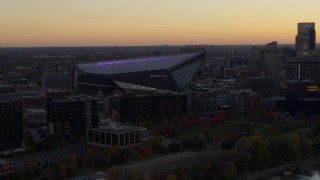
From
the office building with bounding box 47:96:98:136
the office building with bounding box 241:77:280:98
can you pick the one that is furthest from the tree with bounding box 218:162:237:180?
the office building with bounding box 241:77:280:98

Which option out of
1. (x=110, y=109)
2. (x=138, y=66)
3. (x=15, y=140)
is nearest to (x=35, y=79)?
(x=138, y=66)

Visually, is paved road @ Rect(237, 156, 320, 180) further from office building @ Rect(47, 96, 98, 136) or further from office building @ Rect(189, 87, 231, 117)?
office building @ Rect(189, 87, 231, 117)

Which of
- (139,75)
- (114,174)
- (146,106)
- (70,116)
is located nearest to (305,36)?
(139,75)

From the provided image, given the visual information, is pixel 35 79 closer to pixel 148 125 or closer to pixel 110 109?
pixel 110 109

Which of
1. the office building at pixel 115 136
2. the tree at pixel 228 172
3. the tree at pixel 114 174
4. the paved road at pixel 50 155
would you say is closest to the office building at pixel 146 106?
the office building at pixel 115 136

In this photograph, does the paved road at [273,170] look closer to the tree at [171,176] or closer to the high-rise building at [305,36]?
the tree at [171,176]

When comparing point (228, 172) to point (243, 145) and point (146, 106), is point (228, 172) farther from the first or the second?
point (146, 106)
